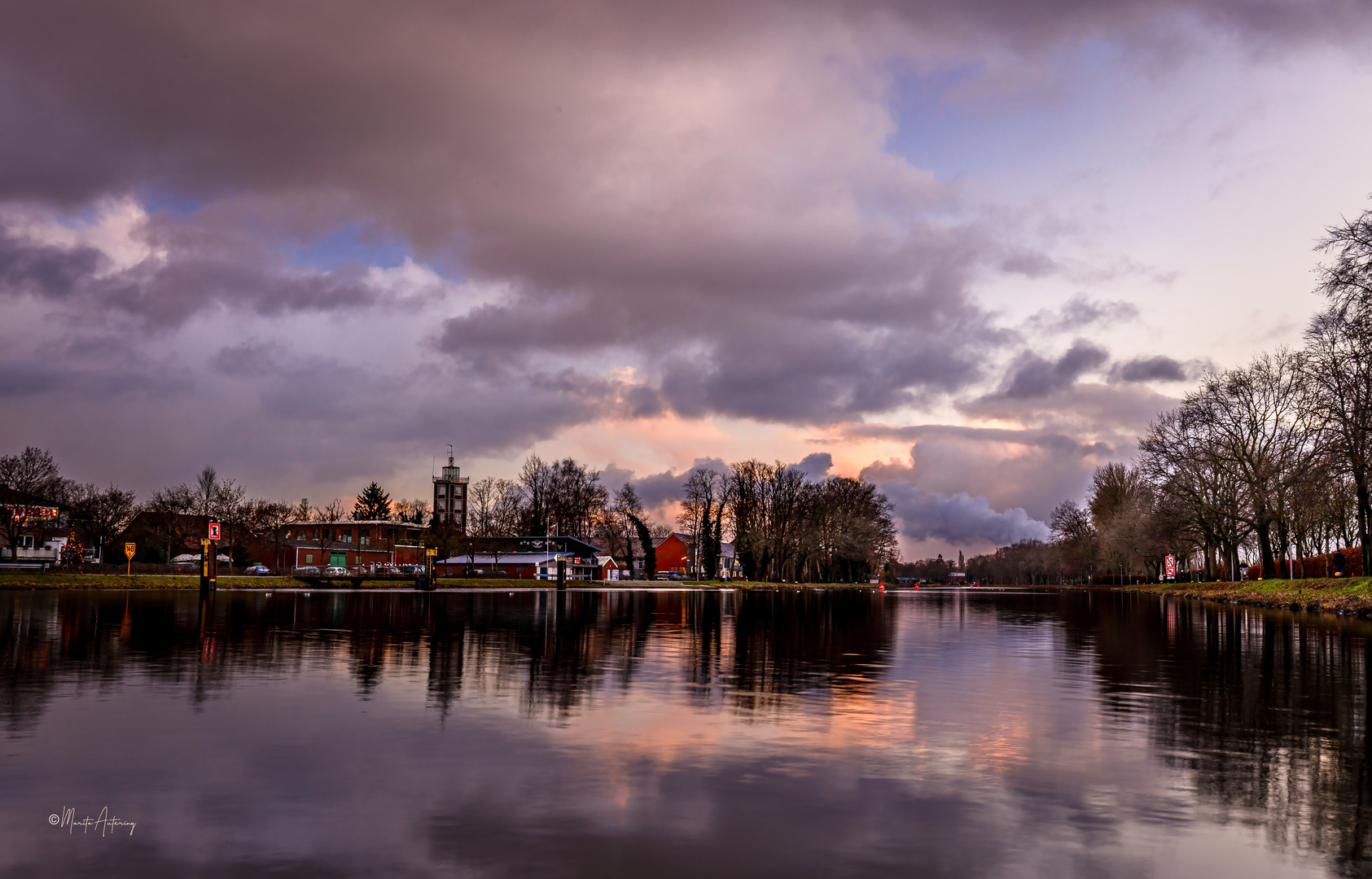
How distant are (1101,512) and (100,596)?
13831 cm

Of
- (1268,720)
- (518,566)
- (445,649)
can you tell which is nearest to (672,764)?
(1268,720)

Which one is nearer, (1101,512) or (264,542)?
(264,542)

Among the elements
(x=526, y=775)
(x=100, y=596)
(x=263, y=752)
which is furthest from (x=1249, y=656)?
(x=100, y=596)

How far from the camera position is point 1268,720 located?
1465 cm

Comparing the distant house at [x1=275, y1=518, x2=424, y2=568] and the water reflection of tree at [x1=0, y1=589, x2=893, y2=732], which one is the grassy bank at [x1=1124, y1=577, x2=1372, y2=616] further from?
the distant house at [x1=275, y1=518, x2=424, y2=568]

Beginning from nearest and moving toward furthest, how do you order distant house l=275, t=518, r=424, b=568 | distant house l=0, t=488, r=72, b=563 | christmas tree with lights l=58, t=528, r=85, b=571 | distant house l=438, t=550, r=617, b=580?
christmas tree with lights l=58, t=528, r=85, b=571, distant house l=0, t=488, r=72, b=563, distant house l=438, t=550, r=617, b=580, distant house l=275, t=518, r=424, b=568

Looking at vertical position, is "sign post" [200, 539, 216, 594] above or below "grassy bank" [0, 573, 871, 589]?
above

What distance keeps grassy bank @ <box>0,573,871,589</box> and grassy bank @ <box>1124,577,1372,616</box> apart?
57288mm

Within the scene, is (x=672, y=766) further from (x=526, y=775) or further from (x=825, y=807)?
(x=825, y=807)

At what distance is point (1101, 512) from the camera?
502 ft

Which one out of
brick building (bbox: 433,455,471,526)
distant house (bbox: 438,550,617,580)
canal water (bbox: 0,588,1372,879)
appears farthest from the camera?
brick building (bbox: 433,455,471,526)

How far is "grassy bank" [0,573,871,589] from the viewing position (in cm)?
7144

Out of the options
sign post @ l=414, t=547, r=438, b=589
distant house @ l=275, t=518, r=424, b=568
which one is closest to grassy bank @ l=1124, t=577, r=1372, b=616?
sign post @ l=414, t=547, r=438, b=589

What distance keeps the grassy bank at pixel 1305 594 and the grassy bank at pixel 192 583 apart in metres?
57.3
